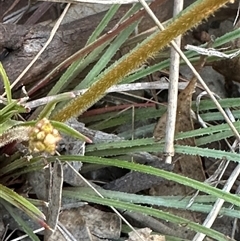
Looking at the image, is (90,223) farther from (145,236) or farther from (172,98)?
(172,98)

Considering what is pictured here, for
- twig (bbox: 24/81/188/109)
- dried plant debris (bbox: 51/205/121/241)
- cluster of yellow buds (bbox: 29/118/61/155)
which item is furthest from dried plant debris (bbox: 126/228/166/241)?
cluster of yellow buds (bbox: 29/118/61/155)

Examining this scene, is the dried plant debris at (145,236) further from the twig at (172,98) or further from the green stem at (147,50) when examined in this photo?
the green stem at (147,50)

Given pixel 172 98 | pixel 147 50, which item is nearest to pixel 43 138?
pixel 147 50

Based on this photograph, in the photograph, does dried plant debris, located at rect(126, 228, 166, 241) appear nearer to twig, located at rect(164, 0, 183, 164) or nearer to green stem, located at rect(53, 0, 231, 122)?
twig, located at rect(164, 0, 183, 164)

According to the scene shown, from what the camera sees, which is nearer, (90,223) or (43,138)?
(43,138)

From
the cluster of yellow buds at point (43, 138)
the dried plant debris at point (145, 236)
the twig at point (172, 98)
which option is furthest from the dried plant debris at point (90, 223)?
the cluster of yellow buds at point (43, 138)

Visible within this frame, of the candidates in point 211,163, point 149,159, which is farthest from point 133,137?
point 211,163
